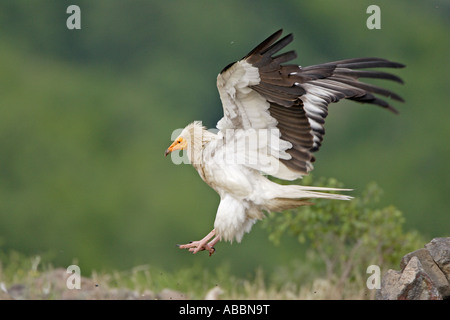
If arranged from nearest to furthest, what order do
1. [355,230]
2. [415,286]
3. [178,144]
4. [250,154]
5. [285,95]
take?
1. [285,95]
2. [415,286]
3. [250,154]
4. [178,144]
5. [355,230]

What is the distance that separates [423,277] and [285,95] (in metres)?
1.44

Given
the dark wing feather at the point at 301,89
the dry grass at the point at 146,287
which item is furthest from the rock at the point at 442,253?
the dry grass at the point at 146,287

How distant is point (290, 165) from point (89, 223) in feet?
29.3

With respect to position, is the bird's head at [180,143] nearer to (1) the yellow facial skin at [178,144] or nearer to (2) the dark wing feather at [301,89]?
(1) the yellow facial skin at [178,144]

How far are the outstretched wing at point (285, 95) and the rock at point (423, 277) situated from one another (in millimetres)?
892

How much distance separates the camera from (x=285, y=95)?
162 inches

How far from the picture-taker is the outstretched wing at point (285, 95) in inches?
158

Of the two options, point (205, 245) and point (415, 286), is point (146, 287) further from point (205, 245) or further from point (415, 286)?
point (415, 286)

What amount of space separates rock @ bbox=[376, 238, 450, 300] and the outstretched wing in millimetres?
892

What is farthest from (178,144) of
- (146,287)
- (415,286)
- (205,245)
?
(146,287)

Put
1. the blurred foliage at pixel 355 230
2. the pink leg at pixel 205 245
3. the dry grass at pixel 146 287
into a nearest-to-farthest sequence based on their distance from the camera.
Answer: the pink leg at pixel 205 245
the dry grass at pixel 146 287
the blurred foliage at pixel 355 230
